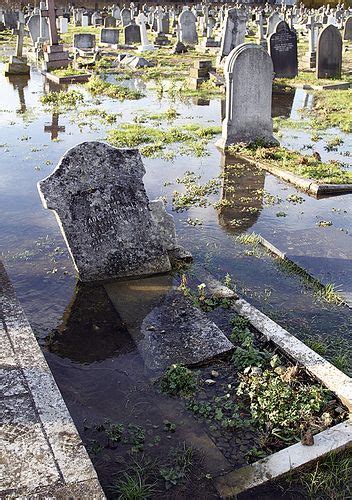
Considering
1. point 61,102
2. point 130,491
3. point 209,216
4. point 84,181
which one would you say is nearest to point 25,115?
point 61,102

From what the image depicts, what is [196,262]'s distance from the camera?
18.8 ft

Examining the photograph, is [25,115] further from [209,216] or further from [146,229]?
[146,229]

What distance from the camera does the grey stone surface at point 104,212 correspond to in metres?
5.04

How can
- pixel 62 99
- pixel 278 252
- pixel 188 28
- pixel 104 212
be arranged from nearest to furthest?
1. pixel 104 212
2. pixel 278 252
3. pixel 62 99
4. pixel 188 28

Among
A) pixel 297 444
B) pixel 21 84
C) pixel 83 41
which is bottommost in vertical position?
pixel 297 444

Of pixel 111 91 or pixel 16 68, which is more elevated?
pixel 16 68

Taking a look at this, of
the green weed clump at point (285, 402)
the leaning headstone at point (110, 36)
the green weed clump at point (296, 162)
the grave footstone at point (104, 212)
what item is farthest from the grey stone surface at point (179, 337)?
the leaning headstone at point (110, 36)

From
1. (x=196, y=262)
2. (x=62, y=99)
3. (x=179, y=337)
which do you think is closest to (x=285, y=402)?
(x=179, y=337)

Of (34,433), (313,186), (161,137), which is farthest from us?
(161,137)

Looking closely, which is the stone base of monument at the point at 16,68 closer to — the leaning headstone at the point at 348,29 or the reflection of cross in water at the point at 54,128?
the reflection of cross in water at the point at 54,128

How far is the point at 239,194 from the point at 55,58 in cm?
1449

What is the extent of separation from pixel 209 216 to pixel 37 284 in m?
2.66

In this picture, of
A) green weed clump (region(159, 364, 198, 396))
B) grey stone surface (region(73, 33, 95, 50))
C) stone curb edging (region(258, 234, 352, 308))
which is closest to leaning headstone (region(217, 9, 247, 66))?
grey stone surface (region(73, 33, 95, 50))

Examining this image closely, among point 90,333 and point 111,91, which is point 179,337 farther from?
point 111,91
